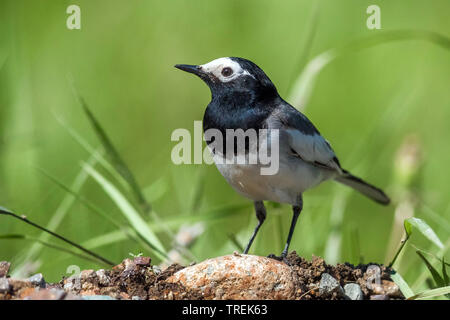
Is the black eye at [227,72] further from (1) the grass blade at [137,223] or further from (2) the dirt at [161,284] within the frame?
(2) the dirt at [161,284]

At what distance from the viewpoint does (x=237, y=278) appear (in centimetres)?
251

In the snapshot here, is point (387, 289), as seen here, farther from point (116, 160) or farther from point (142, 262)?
point (116, 160)

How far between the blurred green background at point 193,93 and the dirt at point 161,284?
67.1 inches

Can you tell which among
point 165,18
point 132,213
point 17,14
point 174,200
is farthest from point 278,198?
point 165,18

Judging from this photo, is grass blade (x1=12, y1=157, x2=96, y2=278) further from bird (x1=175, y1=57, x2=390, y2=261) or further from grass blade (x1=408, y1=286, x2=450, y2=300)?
grass blade (x1=408, y1=286, x2=450, y2=300)

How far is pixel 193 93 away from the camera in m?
6.61

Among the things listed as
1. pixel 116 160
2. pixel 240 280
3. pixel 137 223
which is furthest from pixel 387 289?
pixel 116 160

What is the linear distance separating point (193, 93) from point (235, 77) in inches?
122

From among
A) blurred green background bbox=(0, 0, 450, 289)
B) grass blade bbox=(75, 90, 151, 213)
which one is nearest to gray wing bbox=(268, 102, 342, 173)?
blurred green background bbox=(0, 0, 450, 289)

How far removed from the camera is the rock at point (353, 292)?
2543 mm

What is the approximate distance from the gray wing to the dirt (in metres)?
0.91

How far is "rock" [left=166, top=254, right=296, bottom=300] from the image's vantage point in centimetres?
248
